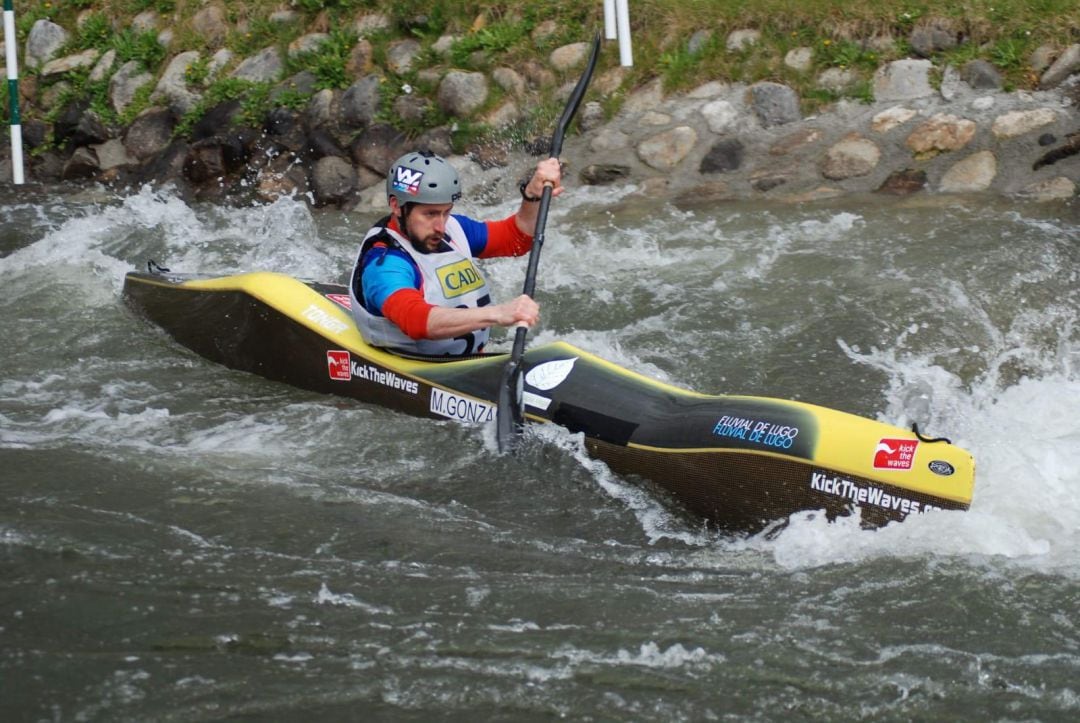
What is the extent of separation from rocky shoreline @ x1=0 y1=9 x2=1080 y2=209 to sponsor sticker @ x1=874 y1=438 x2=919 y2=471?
3.88m

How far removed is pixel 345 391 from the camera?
18.3 feet

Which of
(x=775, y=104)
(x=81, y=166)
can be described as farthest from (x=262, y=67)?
(x=775, y=104)

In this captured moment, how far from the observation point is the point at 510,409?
4.86 m

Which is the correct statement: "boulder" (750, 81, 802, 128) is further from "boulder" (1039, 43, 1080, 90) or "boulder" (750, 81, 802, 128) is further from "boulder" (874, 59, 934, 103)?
"boulder" (1039, 43, 1080, 90)

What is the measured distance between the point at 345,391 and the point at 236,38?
520 cm

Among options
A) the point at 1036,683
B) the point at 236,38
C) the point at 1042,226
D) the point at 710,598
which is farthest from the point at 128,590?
the point at 236,38

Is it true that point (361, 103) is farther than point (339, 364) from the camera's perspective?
Yes

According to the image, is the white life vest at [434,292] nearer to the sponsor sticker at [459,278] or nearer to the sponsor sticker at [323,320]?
the sponsor sticker at [459,278]

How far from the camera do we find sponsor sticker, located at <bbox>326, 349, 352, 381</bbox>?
5520 millimetres

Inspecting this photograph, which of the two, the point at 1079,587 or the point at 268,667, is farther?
the point at 1079,587

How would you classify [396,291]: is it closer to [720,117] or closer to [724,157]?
[724,157]

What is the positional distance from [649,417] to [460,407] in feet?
2.70

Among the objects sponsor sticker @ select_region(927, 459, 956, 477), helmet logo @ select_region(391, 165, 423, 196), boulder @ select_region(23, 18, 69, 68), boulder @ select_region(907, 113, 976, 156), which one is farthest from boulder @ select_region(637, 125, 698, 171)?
boulder @ select_region(23, 18, 69, 68)

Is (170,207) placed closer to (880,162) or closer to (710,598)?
(880,162)
